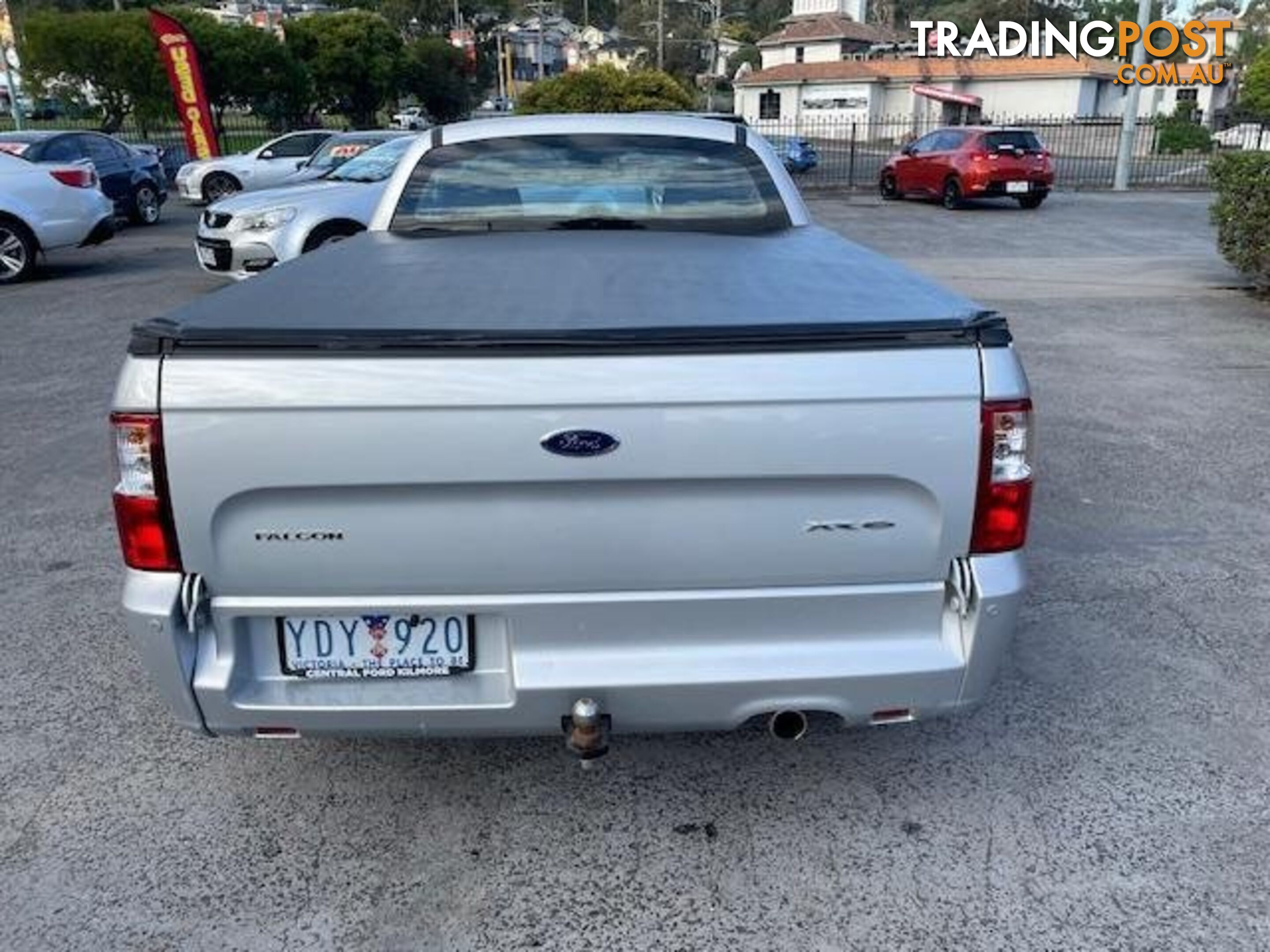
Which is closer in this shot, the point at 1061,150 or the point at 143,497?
the point at 143,497

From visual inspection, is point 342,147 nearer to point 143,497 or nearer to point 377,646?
point 143,497

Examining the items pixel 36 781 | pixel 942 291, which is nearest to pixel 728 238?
pixel 942 291

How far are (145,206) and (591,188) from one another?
16.6 meters

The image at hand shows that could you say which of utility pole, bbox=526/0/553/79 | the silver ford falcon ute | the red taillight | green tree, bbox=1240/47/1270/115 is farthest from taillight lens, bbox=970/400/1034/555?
utility pole, bbox=526/0/553/79

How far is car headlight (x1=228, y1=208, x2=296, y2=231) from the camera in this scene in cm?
1041

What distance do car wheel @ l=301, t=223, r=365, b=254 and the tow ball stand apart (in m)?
8.82

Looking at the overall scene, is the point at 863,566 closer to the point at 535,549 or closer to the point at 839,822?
the point at 535,549

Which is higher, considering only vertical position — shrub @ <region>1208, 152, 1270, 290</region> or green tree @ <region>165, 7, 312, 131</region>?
green tree @ <region>165, 7, 312, 131</region>

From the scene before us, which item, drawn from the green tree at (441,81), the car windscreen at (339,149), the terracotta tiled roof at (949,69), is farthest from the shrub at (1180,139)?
the car windscreen at (339,149)

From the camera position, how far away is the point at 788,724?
100 inches

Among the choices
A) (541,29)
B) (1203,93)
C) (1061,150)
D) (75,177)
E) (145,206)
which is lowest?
(1061,150)

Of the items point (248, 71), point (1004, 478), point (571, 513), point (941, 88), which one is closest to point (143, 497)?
point (571, 513)

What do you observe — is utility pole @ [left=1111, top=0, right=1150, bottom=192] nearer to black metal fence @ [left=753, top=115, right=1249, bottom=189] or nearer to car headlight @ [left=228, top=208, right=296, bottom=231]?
black metal fence @ [left=753, top=115, right=1249, bottom=189]

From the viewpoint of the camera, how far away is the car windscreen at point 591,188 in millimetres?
4477
